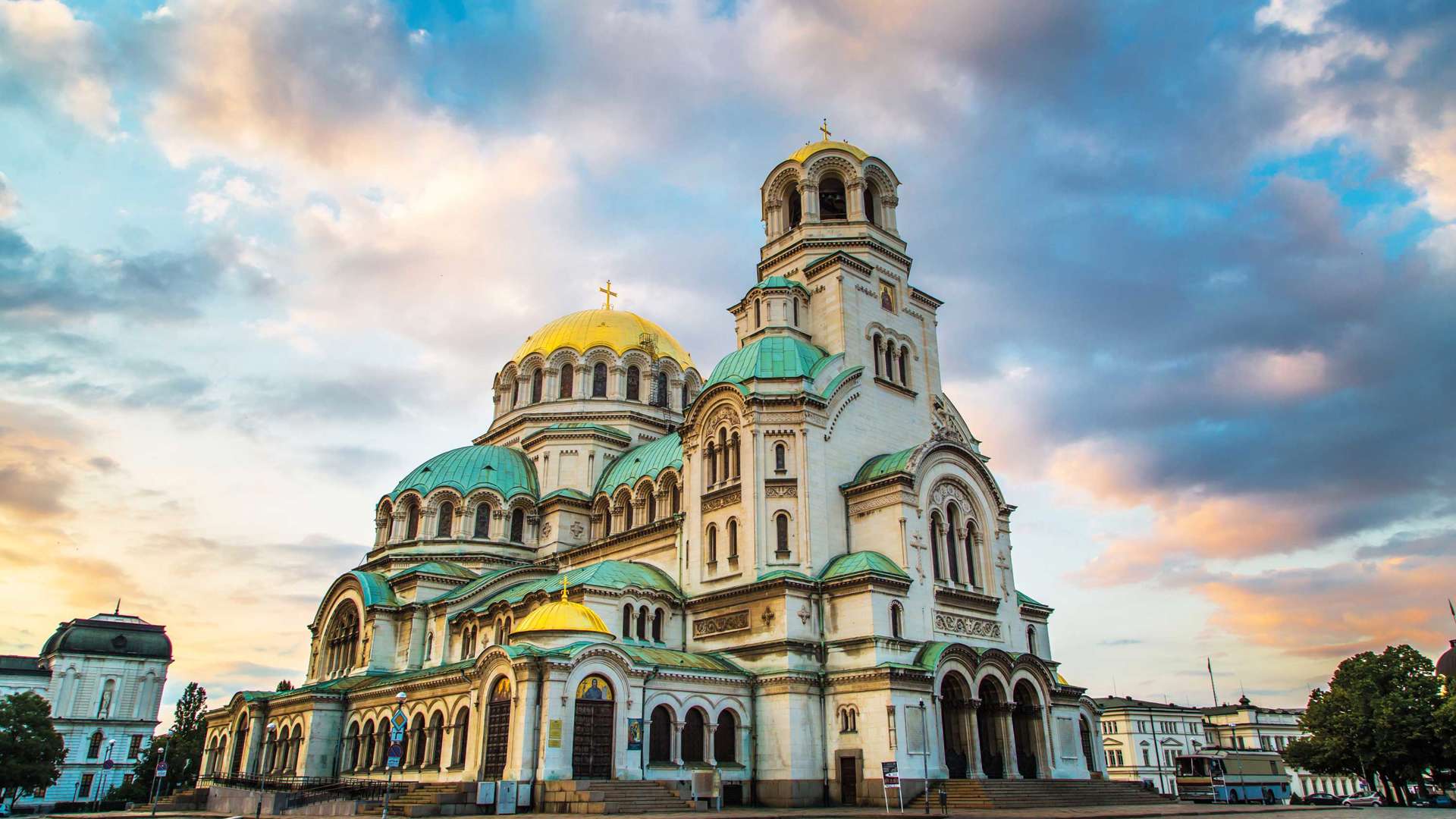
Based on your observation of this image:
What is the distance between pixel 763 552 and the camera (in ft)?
116

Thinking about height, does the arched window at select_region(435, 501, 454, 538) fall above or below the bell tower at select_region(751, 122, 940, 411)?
below

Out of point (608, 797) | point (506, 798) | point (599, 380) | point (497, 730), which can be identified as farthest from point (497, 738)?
point (599, 380)

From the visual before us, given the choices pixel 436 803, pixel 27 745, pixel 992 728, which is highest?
pixel 27 745

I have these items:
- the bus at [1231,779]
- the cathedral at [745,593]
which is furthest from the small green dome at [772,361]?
the bus at [1231,779]

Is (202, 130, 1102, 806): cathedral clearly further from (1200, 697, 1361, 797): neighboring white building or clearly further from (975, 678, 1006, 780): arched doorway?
(1200, 697, 1361, 797): neighboring white building

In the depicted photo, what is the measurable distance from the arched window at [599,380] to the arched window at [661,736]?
943 inches

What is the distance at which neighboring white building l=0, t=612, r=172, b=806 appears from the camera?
212 ft

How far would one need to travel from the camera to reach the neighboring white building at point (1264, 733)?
86.3 metres

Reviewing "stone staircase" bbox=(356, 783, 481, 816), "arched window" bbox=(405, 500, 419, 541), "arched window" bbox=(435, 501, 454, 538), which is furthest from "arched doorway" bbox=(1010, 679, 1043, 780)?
"arched window" bbox=(405, 500, 419, 541)

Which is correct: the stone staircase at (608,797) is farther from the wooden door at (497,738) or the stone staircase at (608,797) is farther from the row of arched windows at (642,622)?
the row of arched windows at (642,622)

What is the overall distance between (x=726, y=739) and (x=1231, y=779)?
25428 mm

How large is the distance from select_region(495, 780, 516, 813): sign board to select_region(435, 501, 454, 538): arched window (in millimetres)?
22503

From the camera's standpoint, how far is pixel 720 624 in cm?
3616

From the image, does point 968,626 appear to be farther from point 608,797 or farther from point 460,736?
point 460,736
